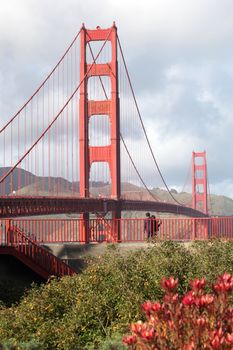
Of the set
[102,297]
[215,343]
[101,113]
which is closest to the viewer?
[215,343]

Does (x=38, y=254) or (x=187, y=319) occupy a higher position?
(x=187, y=319)

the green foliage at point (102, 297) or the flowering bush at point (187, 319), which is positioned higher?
the flowering bush at point (187, 319)

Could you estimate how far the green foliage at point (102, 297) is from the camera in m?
16.5

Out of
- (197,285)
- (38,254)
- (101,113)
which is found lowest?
(38,254)

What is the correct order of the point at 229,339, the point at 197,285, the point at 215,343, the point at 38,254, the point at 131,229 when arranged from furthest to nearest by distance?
1. the point at 131,229
2. the point at 38,254
3. the point at 197,285
4. the point at 229,339
5. the point at 215,343

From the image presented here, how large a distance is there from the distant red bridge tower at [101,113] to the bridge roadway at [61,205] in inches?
103

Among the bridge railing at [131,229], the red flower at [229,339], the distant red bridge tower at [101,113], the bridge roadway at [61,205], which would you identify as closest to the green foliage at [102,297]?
the bridge railing at [131,229]

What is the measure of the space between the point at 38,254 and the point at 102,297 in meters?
10.7

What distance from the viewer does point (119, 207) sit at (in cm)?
5925

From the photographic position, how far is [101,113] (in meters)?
62.2

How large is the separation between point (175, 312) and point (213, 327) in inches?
16.8

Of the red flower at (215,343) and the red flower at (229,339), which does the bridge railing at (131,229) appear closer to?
the red flower at (229,339)

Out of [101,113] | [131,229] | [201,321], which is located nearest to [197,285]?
[201,321]

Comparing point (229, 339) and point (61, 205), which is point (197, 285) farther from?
point (61, 205)
